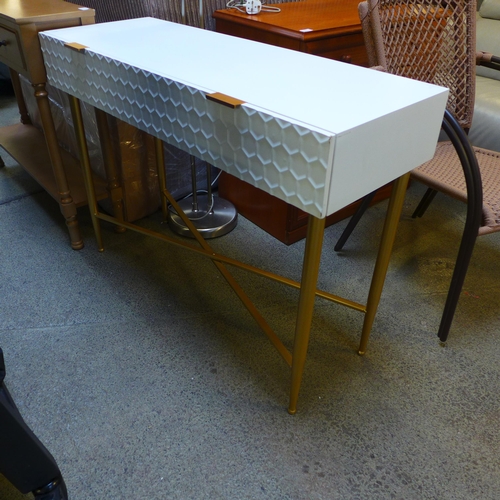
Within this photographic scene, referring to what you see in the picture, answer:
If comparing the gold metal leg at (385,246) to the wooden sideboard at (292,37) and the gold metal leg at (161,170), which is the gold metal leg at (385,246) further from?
the gold metal leg at (161,170)

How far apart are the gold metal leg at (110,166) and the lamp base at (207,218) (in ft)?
0.67

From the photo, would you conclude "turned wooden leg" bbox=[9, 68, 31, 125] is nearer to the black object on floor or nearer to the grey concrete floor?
the grey concrete floor

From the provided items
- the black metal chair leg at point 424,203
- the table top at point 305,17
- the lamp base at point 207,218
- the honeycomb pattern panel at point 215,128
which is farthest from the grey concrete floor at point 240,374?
the table top at point 305,17

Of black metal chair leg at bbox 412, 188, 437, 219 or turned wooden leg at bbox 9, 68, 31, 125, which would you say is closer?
black metal chair leg at bbox 412, 188, 437, 219

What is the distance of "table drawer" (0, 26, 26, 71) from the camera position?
1.30 meters

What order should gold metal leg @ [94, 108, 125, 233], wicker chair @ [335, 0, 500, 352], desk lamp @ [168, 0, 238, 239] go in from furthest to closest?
desk lamp @ [168, 0, 238, 239], gold metal leg @ [94, 108, 125, 233], wicker chair @ [335, 0, 500, 352]

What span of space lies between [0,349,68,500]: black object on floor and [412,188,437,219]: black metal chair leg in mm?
1546

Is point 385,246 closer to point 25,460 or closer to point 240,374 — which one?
point 240,374

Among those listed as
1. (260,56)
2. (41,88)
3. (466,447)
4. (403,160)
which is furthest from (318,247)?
(41,88)

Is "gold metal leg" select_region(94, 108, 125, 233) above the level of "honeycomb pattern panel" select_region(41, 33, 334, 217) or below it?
below

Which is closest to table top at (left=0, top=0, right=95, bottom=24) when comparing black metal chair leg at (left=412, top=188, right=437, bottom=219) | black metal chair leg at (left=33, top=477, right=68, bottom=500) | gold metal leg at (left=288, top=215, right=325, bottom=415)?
gold metal leg at (left=288, top=215, right=325, bottom=415)

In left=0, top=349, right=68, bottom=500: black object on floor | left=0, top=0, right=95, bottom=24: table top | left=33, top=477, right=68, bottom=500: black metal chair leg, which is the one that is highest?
left=0, top=0, right=95, bottom=24: table top

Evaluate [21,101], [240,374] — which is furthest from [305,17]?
[21,101]

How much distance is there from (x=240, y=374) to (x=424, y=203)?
42.6 inches
